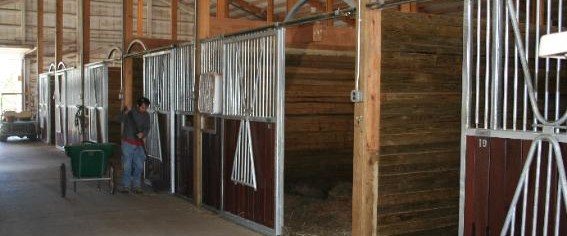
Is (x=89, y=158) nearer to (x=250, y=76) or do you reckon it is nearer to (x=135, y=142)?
(x=135, y=142)

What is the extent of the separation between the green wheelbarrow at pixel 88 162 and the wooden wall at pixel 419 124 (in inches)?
170

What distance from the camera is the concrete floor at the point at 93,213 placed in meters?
5.79

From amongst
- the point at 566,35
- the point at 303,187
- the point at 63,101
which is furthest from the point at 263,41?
the point at 63,101

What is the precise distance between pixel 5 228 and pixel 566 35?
5.41 metres

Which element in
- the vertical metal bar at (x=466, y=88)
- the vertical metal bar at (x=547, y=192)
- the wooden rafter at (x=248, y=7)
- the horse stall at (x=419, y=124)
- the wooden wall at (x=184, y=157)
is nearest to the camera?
the vertical metal bar at (x=547, y=192)

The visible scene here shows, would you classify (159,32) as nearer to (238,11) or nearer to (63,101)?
(238,11)

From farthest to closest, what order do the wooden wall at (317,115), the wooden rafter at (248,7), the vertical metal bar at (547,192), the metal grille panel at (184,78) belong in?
1. the wooden rafter at (248,7)
2. the wooden wall at (317,115)
3. the metal grille panel at (184,78)
4. the vertical metal bar at (547,192)

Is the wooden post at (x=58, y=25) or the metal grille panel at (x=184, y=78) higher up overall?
A: the wooden post at (x=58, y=25)

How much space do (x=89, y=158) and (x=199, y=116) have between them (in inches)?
65.6

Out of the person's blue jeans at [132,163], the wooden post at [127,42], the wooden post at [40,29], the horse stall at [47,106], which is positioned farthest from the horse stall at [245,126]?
the wooden post at [40,29]

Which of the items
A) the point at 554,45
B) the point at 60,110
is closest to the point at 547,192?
the point at 554,45

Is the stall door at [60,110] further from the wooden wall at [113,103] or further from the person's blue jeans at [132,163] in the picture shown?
the person's blue jeans at [132,163]

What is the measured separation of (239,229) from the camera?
589 centimetres

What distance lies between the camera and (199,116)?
7.00 m
